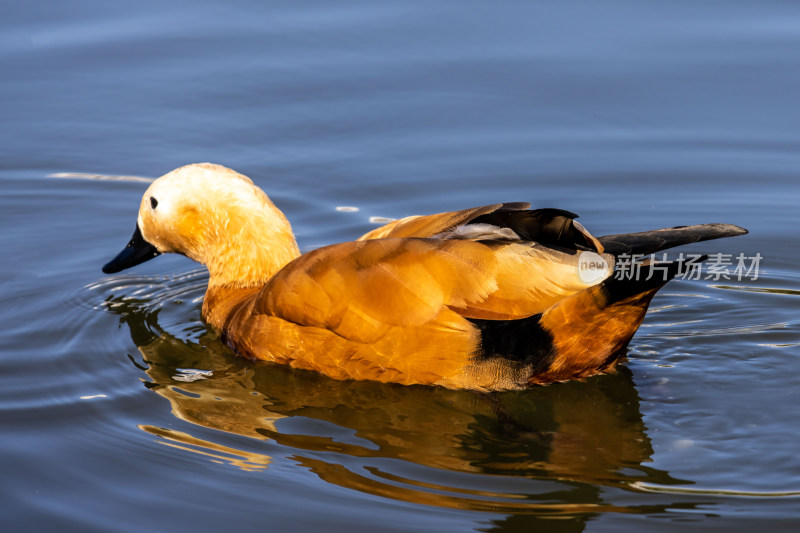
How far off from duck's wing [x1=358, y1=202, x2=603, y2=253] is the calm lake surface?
85cm

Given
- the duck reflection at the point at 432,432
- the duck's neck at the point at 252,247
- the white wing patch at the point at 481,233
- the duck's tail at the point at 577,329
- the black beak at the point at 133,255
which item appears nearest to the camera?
the duck reflection at the point at 432,432

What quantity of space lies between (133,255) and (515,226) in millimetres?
2765

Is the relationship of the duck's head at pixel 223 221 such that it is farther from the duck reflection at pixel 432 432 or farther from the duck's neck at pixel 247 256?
the duck reflection at pixel 432 432

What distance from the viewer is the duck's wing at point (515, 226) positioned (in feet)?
17.1

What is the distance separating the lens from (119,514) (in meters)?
4.63

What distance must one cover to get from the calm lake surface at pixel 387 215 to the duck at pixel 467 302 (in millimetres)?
190

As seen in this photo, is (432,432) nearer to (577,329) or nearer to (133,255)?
(577,329)

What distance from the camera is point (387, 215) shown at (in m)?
7.95

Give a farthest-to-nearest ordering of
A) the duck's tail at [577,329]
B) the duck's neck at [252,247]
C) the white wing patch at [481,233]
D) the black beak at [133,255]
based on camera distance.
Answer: the black beak at [133,255] → the duck's neck at [252,247] → the white wing patch at [481,233] → the duck's tail at [577,329]

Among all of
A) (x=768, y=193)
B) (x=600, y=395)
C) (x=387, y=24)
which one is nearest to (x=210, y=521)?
(x=600, y=395)

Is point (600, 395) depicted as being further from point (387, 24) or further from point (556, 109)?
point (387, 24)

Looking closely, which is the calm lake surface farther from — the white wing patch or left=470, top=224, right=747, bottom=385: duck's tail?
the white wing patch

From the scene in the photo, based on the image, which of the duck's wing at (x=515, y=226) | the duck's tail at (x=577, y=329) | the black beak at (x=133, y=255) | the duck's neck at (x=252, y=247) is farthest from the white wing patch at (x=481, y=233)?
the black beak at (x=133, y=255)

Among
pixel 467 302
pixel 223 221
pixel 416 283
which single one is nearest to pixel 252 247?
pixel 223 221
